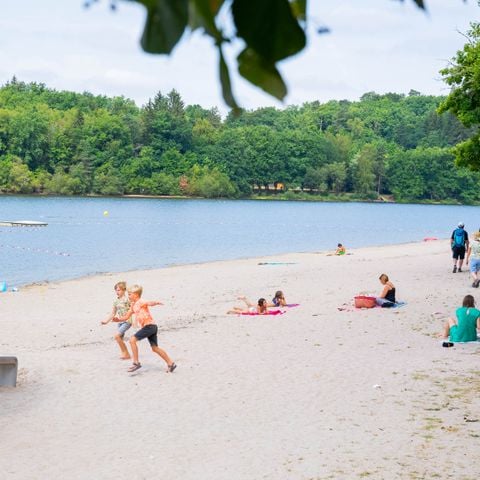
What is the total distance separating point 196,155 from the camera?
132 metres

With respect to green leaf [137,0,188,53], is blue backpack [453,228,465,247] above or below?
below

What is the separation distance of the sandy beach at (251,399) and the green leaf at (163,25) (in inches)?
293

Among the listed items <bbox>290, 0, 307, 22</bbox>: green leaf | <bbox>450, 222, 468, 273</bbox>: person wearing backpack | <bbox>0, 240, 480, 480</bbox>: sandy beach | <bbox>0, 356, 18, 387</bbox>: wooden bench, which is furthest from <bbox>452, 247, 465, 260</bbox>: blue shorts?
<bbox>290, 0, 307, 22</bbox>: green leaf

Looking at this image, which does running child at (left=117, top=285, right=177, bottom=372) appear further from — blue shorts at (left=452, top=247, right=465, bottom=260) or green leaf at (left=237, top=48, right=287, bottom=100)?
blue shorts at (left=452, top=247, right=465, bottom=260)

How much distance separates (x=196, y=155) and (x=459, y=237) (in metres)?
107

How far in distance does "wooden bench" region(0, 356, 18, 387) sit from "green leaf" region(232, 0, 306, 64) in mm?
11669

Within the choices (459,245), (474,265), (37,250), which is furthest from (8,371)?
(37,250)

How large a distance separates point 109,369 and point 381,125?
167 meters

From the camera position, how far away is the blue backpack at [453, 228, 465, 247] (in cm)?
2592

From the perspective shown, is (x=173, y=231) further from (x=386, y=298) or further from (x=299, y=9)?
(x=299, y=9)

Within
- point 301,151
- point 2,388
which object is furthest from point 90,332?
point 301,151

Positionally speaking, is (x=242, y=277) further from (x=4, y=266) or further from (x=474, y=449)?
(x=474, y=449)

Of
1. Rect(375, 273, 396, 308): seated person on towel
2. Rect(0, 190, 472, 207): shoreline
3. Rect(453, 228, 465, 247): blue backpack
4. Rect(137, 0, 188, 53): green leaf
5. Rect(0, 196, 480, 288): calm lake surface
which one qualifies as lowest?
Rect(0, 196, 480, 288): calm lake surface

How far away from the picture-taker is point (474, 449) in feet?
28.7
